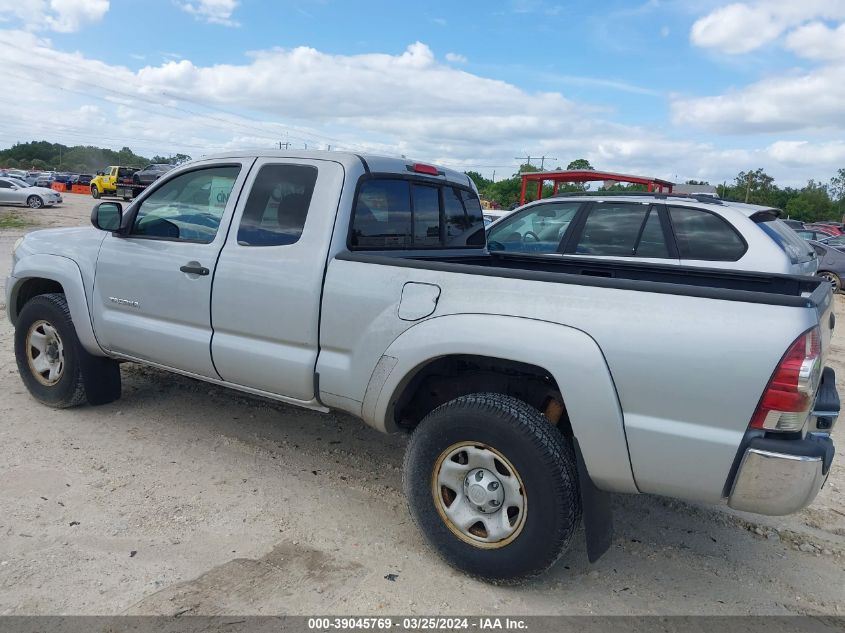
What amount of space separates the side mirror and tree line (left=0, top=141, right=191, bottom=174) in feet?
340

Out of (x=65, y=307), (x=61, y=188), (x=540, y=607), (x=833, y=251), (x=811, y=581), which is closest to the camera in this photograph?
(x=540, y=607)

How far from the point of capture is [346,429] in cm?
475

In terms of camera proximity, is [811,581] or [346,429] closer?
[811,581]

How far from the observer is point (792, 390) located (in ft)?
7.45

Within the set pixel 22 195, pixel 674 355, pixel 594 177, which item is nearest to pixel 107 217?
pixel 674 355

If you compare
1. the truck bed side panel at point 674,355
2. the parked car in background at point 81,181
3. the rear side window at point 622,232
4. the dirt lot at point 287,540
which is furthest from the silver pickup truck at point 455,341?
the parked car in background at point 81,181

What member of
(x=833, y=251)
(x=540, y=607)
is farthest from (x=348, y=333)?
(x=833, y=251)

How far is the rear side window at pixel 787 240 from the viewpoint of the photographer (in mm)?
6074

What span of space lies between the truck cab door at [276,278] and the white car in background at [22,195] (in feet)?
96.4

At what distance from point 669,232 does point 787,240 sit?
4.12ft

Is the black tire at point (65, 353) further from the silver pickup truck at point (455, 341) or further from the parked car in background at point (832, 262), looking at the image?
the parked car in background at point (832, 262)

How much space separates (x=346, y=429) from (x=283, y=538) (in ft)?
5.01

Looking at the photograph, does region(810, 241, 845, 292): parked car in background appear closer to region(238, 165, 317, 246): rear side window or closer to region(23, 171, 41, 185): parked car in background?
region(238, 165, 317, 246): rear side window

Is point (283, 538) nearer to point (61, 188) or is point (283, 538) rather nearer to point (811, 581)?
point (811, 581)
